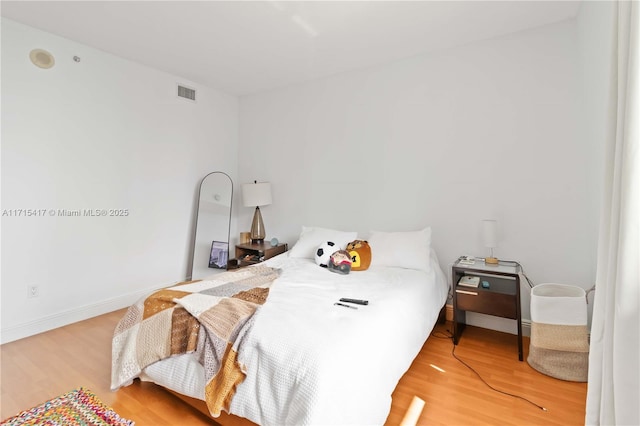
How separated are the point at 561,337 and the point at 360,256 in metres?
1.46

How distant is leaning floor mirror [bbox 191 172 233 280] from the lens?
3.82 m

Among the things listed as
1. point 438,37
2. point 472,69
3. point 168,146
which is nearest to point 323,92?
point 438,37

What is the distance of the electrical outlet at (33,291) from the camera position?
8.57 ft

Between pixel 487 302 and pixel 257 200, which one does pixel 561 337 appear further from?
pixel 257 200

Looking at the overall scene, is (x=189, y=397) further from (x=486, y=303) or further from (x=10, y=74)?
(x=10, y=74)

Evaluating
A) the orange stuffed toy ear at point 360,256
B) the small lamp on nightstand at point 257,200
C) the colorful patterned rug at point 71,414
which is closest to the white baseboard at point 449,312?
the orange stuffed toy ear at point 360,256

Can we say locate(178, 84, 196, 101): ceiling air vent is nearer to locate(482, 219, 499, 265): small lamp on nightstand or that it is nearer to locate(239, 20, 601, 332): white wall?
locate(239, 20, 601, 332): white wall

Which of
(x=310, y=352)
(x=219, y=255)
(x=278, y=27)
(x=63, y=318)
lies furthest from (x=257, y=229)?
(x=310, y=352)

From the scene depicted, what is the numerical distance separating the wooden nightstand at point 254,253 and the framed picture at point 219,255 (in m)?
0.09

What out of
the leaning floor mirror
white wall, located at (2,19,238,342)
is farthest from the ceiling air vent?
the leaning floor mirror

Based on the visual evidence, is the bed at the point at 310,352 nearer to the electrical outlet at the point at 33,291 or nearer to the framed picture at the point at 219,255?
the electrical outlet at the point at 33,291

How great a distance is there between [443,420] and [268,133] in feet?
11.5

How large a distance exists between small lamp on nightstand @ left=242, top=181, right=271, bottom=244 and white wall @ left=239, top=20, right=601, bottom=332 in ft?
0.90

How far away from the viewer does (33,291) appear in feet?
8.64
